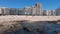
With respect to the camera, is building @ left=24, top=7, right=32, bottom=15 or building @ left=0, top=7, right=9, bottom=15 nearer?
building @ left=0, top=7, right=9, bottom=15

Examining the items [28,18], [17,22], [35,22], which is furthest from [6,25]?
[35,22]

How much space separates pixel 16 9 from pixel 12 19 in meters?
1.04

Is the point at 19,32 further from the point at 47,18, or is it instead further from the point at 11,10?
the point at 11,10

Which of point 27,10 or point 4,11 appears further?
point 27,10

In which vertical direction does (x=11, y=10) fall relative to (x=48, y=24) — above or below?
above

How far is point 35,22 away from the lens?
15.6ft

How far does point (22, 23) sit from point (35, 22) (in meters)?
0.56

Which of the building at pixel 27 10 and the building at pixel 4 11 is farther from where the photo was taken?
the building at pixel 27 10

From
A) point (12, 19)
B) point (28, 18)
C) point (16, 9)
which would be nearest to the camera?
point (12, 19)

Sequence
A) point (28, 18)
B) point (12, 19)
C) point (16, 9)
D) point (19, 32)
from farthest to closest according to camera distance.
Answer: point (16, 9) < point (28, 18) < point (12, 19) < point (19, 32)

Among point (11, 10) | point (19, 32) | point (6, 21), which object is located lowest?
point (19, 32)

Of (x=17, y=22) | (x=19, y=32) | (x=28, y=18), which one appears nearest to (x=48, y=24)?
(x=28, y=18)

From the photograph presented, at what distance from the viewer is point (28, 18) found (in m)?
4.46

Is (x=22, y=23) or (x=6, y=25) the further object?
(x=22, y=23)
